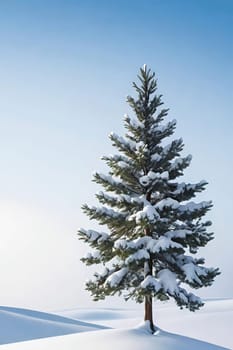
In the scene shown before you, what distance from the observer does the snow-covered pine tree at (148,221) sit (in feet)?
55.4

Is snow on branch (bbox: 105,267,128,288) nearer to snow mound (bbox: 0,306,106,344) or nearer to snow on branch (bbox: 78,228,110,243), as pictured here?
snow on branch (bbox: 78,228,110,243)

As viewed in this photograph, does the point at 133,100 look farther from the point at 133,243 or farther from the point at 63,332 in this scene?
the point at 63,332

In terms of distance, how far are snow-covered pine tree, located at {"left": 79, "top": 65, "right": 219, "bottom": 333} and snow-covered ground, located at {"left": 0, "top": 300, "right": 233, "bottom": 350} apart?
1.54 metres

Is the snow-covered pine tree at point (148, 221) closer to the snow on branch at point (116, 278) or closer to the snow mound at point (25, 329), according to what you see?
the snow on branch at point (116, 278)

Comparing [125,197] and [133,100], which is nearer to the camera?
[125,197]

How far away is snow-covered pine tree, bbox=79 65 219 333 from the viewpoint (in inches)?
665

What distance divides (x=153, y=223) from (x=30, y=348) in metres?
6.06

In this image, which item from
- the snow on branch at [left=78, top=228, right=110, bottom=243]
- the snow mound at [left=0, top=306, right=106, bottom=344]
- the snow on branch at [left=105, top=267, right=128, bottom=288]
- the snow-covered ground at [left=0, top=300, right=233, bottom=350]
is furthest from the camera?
the snow mound at [left=0, top=306, right=106, bottom=344]

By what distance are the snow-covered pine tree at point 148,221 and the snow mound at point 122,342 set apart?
1.29 metres

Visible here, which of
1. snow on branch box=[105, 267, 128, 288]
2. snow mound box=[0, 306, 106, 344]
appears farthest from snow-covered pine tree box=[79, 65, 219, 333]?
snow mound box=[0, 306, 106, 344]

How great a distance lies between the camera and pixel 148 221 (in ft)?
54.0

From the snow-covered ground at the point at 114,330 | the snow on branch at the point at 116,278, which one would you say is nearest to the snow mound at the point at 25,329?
the snow-covered ground at the point at 114,330

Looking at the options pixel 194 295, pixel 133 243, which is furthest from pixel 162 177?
pixel 194 295

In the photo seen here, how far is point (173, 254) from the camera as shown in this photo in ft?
58.6
